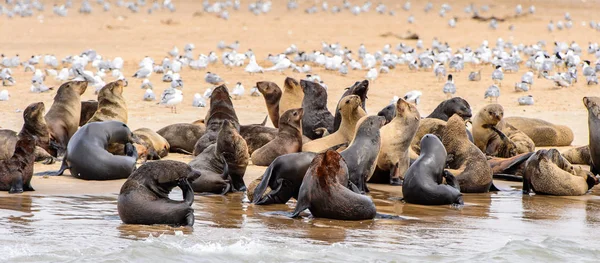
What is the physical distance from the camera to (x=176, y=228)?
697cm

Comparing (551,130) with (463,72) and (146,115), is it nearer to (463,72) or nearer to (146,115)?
(146,115)

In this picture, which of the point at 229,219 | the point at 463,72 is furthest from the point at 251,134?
the point at 463,72

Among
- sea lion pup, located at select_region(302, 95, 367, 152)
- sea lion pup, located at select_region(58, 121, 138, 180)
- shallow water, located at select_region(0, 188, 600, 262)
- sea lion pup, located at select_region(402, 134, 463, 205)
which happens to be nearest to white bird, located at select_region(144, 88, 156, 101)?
sea lion pup, located at select_region(302, 95, 367, 152)

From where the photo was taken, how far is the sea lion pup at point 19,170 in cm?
846

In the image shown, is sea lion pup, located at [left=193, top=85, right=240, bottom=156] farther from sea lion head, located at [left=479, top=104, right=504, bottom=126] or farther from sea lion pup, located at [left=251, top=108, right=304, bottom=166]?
sea lion head, located at [left=479, top=104, right=504, bottom=126]

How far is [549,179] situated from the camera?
935cm

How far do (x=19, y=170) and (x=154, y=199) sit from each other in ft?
6.35

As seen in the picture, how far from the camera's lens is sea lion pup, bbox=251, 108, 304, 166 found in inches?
408

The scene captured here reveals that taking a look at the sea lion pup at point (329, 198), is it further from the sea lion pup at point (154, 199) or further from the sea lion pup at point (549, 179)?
the sea lion pup at point (549, 179)

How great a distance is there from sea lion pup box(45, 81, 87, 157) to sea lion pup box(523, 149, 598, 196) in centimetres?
485

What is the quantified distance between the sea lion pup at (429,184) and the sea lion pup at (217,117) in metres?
3.19

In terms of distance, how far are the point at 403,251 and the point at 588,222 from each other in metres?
2.06

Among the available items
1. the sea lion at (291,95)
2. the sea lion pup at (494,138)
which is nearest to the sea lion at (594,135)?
the sea lion pup at (494,138)

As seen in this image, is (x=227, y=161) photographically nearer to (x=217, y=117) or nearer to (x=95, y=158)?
(x=95, y=158)
